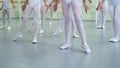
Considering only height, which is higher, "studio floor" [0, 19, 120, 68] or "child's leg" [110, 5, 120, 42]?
"child's leg" [110, 5, 120, 42]

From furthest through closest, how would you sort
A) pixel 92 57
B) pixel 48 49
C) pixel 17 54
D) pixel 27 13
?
pixel 27 13 → pixel 48 49 → pixel 17 54 → pixel 92 57

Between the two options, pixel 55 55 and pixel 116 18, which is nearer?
pixel 55 55

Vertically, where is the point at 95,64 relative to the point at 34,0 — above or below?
below

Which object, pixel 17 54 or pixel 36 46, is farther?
pixel 36 46

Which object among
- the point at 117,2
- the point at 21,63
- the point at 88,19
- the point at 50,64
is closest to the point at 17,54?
the point at 21,63

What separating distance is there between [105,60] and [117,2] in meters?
1.51

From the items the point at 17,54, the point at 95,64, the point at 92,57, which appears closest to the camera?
the point at 95,64

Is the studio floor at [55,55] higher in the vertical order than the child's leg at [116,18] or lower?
lower

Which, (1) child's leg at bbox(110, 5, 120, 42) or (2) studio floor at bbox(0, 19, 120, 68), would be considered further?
(1) child's leg at bbox(110, 5, 120, 42)

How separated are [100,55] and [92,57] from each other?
0.51 ft

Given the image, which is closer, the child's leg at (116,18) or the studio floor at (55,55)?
the studio floor at (55,55)

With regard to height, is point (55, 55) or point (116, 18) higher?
point (116, 18)

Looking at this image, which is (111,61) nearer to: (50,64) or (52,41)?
(50,64)

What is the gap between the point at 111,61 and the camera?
297 cm
